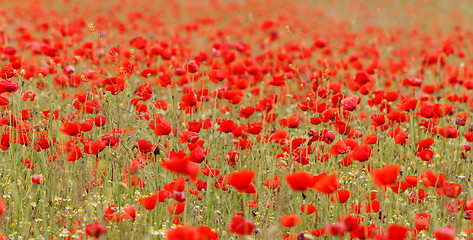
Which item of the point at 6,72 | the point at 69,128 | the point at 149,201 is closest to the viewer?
the point at 149,201

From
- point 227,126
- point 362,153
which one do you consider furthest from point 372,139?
point 227,126

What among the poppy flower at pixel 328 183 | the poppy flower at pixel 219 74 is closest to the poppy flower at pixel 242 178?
the poppy flower at pixel 328 183

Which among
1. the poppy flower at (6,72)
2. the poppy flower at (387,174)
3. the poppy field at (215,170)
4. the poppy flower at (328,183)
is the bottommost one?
the poppy field at (215,170)

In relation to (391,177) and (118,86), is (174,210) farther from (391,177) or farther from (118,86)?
(118,86)

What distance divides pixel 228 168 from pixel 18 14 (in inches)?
330

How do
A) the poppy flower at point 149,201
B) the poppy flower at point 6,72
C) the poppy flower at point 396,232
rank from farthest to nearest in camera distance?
the poppy flower at point 6,72 → the poppy flower at point 149,201 → the poppy flower at point 396,232

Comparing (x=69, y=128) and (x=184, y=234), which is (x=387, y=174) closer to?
(x=184, y=234)

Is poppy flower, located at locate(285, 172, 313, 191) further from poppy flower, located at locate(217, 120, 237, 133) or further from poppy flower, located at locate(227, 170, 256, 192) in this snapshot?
poppy flower, located at locate(217, 120, 237, 133)

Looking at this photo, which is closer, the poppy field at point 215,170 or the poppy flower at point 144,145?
the poppy field at point 215,170

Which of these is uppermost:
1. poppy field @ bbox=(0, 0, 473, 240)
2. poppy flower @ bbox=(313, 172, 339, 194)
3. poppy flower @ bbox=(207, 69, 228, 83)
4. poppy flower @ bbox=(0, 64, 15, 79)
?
poppy flower @ bbox=(0, 64, 15, 79)

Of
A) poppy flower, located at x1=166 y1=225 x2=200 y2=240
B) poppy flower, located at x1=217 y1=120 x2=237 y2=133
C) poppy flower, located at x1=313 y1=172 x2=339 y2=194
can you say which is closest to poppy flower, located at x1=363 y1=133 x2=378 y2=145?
poppy flower, located at x1=217 y1=120 x2=237 y2=133

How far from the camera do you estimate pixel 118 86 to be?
11.0ft

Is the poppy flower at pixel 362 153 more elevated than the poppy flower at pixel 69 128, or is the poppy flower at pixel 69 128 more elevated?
the poppy flower at pixel 69 128

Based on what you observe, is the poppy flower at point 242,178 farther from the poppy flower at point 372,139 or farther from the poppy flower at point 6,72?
the poppy flower at point 6,72
